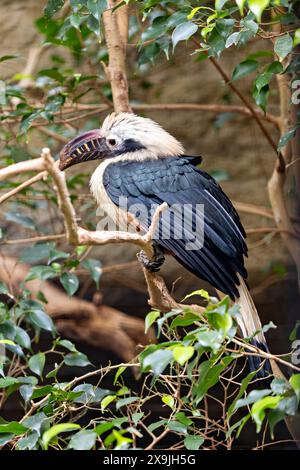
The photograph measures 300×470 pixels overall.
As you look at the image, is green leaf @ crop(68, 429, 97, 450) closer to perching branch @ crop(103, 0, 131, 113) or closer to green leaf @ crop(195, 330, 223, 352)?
green leaf @ crop(195, 330, 223, 352)

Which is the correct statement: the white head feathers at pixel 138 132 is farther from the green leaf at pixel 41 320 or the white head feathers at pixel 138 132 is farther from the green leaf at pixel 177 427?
the green leaf at pixel 177 427

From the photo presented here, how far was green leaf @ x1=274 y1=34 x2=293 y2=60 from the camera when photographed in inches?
63.6

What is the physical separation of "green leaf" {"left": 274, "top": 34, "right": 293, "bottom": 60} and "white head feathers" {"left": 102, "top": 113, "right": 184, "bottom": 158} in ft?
2.13

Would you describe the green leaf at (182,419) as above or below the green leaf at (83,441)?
below

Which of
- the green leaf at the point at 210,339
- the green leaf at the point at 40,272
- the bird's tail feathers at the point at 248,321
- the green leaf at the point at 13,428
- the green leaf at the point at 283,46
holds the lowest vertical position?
the bird's tail feathers at the point at 248,321

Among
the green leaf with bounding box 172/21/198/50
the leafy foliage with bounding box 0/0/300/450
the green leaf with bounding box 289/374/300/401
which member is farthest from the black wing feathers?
the green leaf with bounding box 289/374/300/401

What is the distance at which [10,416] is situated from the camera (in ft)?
10.1

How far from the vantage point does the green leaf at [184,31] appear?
1.69m

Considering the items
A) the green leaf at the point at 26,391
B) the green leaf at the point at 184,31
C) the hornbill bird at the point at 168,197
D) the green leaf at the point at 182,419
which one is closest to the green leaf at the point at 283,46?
the green leaf at the point at 184,31

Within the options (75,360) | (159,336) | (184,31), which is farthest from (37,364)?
(184,31)

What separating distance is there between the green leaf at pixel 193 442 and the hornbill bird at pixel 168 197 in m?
0.46

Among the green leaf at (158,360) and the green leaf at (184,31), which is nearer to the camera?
the green leaf at (158,360)

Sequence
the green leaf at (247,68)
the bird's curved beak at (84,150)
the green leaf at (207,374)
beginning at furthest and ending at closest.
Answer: the bird's curved beak at (84,150)
the green leaf at (247,68)
the green leaf at (207,374)

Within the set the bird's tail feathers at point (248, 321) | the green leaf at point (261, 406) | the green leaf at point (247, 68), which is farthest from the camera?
the bird's tail feathers at point (248, 321)
